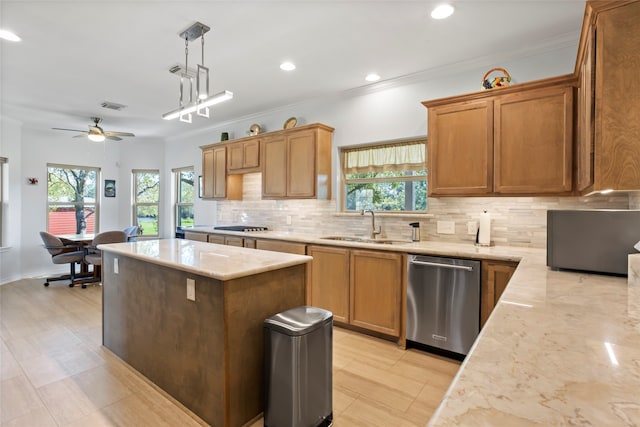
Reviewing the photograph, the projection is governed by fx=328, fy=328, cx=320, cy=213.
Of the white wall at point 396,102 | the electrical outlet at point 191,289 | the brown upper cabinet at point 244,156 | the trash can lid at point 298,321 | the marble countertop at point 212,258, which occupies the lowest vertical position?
the trash can lid at point 298,321

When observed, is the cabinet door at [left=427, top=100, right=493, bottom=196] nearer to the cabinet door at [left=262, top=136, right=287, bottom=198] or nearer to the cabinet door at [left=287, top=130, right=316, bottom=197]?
the cabinet door at [left=287, top=130, right=316, bottom=197]

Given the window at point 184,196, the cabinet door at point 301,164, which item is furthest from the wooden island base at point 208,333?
the window at point 184,196

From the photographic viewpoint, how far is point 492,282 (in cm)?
256

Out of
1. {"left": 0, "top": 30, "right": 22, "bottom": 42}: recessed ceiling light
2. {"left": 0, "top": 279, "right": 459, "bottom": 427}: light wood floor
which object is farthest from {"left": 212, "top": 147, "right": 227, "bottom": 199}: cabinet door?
{"left": 0, "top": 30, "right": 22, "bottom": 42}: recessed ceiling light

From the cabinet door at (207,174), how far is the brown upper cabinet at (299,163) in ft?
4.50

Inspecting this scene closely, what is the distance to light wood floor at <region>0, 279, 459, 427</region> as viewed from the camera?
6.65 ft

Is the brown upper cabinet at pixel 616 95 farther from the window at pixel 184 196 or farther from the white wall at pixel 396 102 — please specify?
the window at pixel 184 196

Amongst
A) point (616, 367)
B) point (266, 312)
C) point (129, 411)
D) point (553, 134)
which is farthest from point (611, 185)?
point (129, 411)

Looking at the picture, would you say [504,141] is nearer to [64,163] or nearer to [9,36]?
[9,36]

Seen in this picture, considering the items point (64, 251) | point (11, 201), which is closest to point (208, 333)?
point (64, 251)

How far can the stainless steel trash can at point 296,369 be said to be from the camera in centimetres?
175

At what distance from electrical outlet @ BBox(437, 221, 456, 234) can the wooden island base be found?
1768 millimetres

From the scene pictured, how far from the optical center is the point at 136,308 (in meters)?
2.52

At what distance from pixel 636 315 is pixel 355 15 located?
2.45 meters
